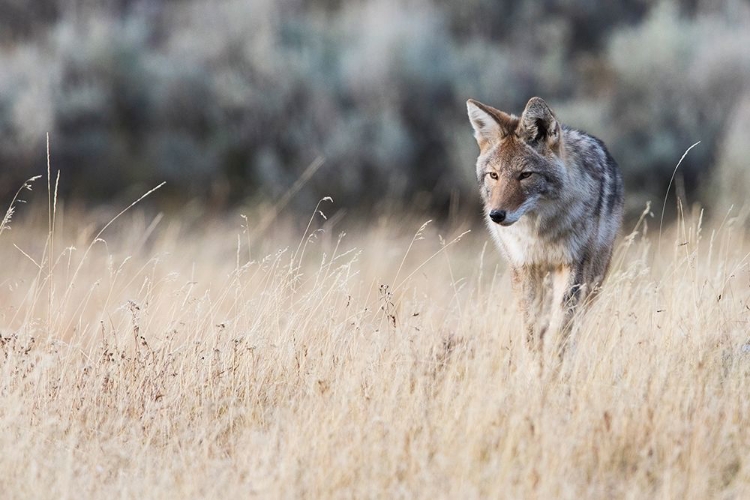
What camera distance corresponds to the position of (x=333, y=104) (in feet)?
46.6

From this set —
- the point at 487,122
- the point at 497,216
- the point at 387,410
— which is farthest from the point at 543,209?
the point at 387,410

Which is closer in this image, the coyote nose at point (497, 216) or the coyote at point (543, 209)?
the coyote nose at point (497, 216)

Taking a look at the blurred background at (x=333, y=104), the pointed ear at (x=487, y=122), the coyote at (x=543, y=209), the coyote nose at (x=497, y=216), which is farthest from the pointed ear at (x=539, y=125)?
the blurred background at (x=333, y=104)

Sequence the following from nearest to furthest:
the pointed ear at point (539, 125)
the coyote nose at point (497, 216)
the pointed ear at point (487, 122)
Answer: the coyote nose at point (497, 216) → the pointed ear at point (539, 125) → the pointed ear at point (487, 122)

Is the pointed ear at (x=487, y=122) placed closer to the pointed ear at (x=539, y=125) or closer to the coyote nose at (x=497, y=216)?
the pointed ear at (x=539, y=125)

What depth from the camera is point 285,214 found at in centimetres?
1279

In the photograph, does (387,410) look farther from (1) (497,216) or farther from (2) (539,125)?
(2) (539,125)

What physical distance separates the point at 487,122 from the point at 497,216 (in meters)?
0.80

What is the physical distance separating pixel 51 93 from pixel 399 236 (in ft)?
18.7

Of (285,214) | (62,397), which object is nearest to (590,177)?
(62,397)

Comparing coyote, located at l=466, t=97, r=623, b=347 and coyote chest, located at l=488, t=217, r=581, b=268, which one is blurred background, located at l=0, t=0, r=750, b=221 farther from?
coyote chest, located at l=488, t=217, r=581, b=268

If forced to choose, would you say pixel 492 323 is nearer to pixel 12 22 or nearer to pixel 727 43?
pixel 727 43

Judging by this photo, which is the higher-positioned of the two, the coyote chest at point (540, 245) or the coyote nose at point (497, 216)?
the coyote nose at point (497, 216)

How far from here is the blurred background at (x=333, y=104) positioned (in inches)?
523
